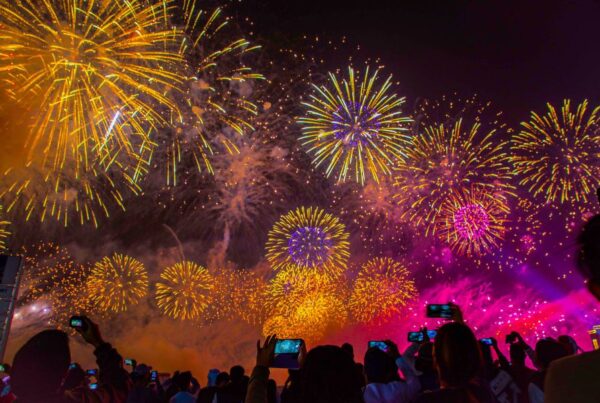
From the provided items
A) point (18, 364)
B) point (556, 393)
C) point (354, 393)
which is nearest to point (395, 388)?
point (354, 393)

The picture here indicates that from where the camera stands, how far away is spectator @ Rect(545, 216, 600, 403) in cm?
140

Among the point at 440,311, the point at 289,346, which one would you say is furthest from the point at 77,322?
the point at 440,311

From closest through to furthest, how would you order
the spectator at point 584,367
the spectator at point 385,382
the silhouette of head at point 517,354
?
the spectator at point 584,367
the spectator at point 385,382
the silhouette of head at point 517,354

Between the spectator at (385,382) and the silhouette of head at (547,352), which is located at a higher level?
the silhouette of head at (547,352)

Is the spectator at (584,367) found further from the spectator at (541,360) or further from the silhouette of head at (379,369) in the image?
the spectator at (541,360)

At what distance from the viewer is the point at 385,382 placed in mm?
4066

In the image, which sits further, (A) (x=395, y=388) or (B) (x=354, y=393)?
(A) (x=395, y=388)

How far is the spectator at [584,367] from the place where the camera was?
140 centimetres

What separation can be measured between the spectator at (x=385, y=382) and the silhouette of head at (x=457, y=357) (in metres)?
0.95

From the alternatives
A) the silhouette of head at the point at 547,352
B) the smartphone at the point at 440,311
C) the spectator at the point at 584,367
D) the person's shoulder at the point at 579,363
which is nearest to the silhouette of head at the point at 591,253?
the spectator at the point at 584,367

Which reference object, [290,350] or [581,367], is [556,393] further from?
[290,350]

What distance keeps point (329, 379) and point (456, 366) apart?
999 mm

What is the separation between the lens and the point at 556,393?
1.48m

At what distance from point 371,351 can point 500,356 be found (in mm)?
2773
